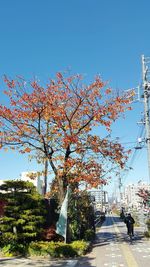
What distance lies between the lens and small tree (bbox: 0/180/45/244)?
1580cm

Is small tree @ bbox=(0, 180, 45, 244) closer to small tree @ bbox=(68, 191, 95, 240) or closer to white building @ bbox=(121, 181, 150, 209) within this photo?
small tree @ bbox=(68, 191, 95, 240)

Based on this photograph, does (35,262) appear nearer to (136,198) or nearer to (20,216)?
(20,216)

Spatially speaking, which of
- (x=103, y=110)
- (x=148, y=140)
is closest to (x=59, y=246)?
(x=103, y=110)

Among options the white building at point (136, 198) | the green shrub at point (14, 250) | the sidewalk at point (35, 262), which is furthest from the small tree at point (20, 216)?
the white building at point (136, 198)

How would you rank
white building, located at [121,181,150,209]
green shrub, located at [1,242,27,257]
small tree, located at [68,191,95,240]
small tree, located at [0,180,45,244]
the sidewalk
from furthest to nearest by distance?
white building, located at [121,181,150,209] < small tree, located at [68,191,95,240] < small tree, located at [0,180,45,244] < green shrub, located at [1,242,27,257] < the sidewalk

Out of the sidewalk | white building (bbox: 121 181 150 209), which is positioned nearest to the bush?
the sidewalk

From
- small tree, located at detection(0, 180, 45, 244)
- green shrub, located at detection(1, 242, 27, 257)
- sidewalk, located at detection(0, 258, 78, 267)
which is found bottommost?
sidewalk, located at detection(0, 258, 78, 267)

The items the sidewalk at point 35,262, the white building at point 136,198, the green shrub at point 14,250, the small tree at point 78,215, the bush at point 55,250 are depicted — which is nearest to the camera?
the sidewalk at point 35,262

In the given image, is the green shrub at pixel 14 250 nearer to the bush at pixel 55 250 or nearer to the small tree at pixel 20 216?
the bush at pixel 55 250

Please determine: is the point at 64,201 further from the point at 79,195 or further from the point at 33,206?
the point at 79,195

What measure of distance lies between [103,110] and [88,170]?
3.27 metres

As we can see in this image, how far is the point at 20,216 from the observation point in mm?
15836

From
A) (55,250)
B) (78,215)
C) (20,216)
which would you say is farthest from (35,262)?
(78,215)

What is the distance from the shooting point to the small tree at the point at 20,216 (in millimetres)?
15805
